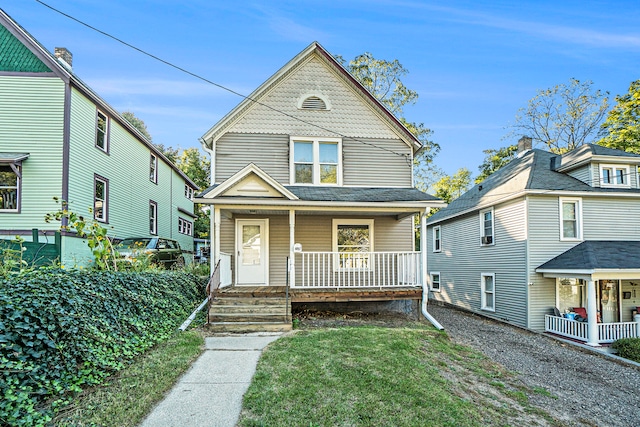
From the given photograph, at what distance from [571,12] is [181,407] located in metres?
17.1

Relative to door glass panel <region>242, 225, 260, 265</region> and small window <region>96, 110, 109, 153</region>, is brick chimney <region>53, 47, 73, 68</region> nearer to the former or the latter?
small window <region>96, 110, 109, 153</region>

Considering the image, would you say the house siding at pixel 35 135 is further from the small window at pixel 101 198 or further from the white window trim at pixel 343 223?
the white window trim at pixel 343 223

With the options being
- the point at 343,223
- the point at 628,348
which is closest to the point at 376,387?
the point at 343,223

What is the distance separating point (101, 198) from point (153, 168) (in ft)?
20.1

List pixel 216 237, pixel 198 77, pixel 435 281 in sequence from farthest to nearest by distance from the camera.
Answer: pixel 435 281 < pixel 198 77 < pixel 216 237

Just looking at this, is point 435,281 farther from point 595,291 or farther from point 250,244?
point 250,244

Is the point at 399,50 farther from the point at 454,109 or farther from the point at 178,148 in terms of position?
the point at 178,148

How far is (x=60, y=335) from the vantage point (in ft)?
14.0

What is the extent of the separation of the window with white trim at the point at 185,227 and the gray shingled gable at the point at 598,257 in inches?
828

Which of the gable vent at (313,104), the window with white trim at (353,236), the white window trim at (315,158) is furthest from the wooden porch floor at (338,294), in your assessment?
the gable vent at (313,104)

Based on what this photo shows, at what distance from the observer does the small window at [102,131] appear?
1401cm

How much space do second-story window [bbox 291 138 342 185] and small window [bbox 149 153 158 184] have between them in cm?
1122

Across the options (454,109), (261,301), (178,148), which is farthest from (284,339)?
(178,148)

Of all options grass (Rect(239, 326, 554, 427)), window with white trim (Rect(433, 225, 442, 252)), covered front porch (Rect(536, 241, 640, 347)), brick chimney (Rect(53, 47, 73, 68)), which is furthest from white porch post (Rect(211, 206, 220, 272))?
window with white trim (Rect(433, 225, 442, 252))
